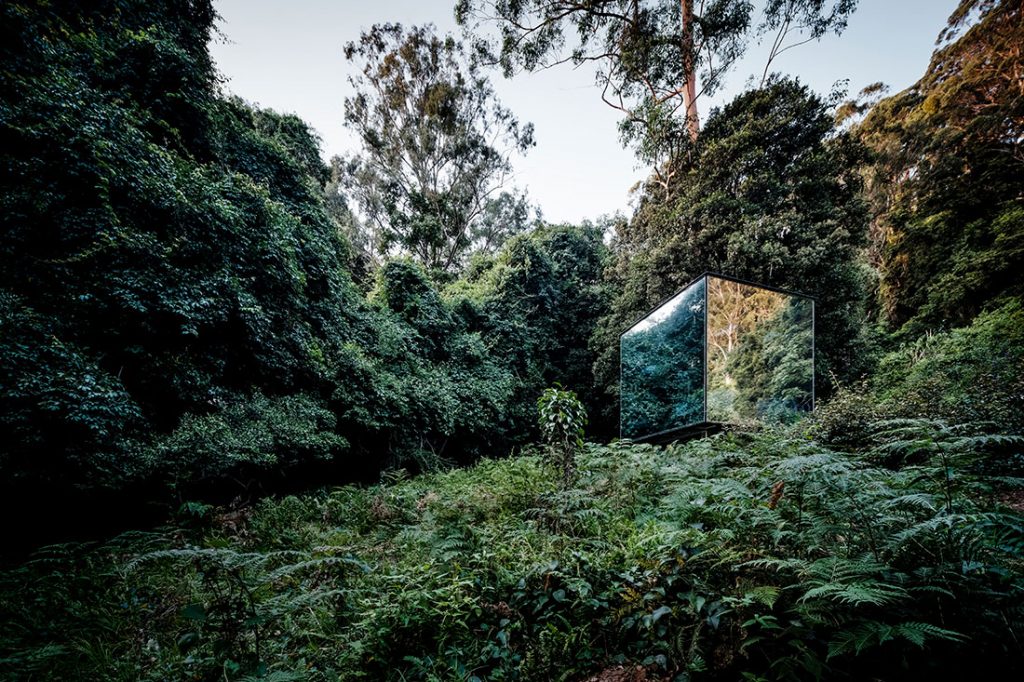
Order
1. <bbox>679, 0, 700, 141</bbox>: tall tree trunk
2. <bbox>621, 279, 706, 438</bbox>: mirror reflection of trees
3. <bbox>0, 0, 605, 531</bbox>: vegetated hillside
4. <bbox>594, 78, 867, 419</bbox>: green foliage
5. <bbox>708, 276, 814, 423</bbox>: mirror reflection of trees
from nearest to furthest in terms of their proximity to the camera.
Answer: <bbox>0, 0, 605, 531</bbox>: vegetated hillside → <bbox>708, 276, 814, 423</bbox>: mirror reflection of trees → <bbox>621, 279, 706, 438</bbox>: mirror reflection of trees → <bbox>594, 78, 867, 419</bbox>: green foliage → <bbox>679, 0, 700, 141</bbox>: tall tree trunk

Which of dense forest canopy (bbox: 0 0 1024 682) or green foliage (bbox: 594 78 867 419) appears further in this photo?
green foliage (bbox: 594 78 867 419)

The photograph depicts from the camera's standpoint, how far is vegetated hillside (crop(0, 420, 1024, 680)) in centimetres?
163

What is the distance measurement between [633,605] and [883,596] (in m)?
1.11

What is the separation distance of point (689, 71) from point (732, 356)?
1321 centimetres

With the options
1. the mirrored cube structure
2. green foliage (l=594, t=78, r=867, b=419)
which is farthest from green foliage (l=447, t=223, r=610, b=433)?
the mirrored cube structure

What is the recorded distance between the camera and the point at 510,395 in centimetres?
1434

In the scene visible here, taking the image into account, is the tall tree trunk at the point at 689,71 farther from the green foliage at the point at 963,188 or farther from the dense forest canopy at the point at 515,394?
the green foliage at the point at 963,188

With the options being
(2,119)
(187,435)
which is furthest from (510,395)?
(2,119)

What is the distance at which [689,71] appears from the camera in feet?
46.5

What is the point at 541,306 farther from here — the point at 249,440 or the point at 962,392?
the point at 962,392

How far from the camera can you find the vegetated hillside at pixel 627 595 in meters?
1.63

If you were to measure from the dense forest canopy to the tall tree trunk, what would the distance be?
0.15 meters

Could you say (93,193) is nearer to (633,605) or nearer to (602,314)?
(633,605)

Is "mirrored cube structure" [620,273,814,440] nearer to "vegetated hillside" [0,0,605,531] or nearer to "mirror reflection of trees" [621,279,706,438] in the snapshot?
"mirror reflection of trees" [621,279,706,438]
